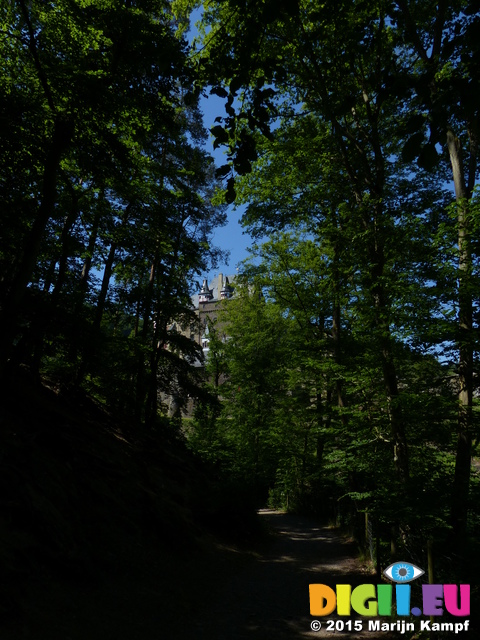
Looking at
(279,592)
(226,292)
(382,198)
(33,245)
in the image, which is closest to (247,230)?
(382,198)

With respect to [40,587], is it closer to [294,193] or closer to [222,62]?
[222,62]

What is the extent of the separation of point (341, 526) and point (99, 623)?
1249 cm

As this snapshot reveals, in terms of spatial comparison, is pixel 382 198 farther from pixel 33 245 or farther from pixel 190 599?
pixel 190 599

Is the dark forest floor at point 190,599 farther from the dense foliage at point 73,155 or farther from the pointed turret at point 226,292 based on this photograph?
the pointed turret at point 226,292

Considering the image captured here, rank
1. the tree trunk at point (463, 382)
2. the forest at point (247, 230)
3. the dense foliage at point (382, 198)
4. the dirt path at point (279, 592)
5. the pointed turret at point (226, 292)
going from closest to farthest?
the dense foliage at point (382, 198) < the forest at point (247, 230) < the dirt path at point (279, 592) < the tree trunk at point (463, 382) < the pointed turret at point (226, 292)

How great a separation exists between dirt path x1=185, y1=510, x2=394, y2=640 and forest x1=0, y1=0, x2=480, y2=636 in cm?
115

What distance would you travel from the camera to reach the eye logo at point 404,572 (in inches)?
221

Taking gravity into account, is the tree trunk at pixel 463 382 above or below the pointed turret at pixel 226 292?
below

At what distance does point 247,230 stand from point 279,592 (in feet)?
33.6

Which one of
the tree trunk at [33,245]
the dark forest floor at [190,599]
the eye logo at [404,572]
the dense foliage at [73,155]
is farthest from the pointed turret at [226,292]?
the eye logo at [404,572]

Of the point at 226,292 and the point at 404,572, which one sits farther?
the point at 226,292

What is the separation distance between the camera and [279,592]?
744 cm

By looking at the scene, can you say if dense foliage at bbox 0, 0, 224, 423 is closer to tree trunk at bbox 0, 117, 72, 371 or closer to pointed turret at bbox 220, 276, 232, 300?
tree trunk at bbox 0, 117, 72, 371

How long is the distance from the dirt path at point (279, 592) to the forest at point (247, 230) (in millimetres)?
1147
